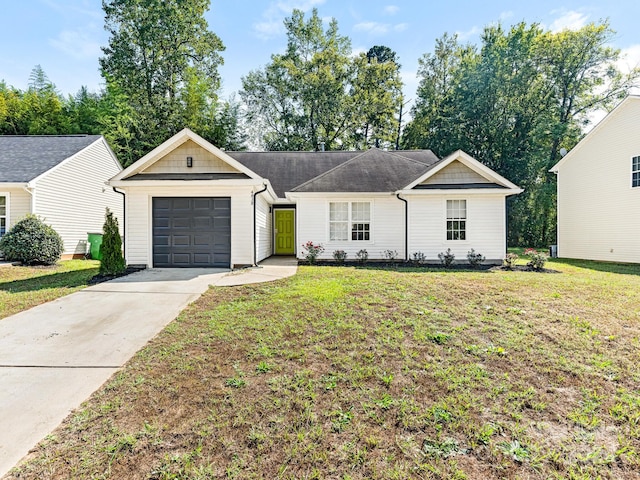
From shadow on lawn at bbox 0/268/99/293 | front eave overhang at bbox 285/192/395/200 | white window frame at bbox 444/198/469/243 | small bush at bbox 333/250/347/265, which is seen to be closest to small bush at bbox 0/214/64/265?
shadow on lawn at bbox 0/268/99/293

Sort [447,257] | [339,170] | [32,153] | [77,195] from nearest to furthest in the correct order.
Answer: [447,257]
[339,170]
[32,153]
[77,195]

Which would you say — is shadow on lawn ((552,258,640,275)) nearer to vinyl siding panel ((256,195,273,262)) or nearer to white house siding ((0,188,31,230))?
vinyl siding panel ((256,195,273,262))

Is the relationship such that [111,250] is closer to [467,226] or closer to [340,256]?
[340,256]

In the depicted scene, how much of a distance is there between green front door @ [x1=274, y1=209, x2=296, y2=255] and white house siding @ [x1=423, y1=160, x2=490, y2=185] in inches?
255

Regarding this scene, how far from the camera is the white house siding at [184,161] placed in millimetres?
10922

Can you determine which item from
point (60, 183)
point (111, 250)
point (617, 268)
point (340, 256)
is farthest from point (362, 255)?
point (60, 183)

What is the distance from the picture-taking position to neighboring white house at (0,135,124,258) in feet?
44.1

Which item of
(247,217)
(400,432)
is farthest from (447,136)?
(400,432)

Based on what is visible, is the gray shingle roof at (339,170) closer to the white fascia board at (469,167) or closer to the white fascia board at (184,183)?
the white fascia board at (469,167)

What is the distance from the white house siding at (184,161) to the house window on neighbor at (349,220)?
473 centimetres

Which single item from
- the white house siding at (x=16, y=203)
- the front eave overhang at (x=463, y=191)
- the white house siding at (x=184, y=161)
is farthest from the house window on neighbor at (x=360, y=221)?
the white house siding at (x=16, y=203)

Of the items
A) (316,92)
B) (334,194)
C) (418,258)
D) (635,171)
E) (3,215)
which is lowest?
(418,258)

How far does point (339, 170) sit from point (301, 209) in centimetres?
255

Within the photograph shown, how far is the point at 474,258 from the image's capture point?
12.0 meters
